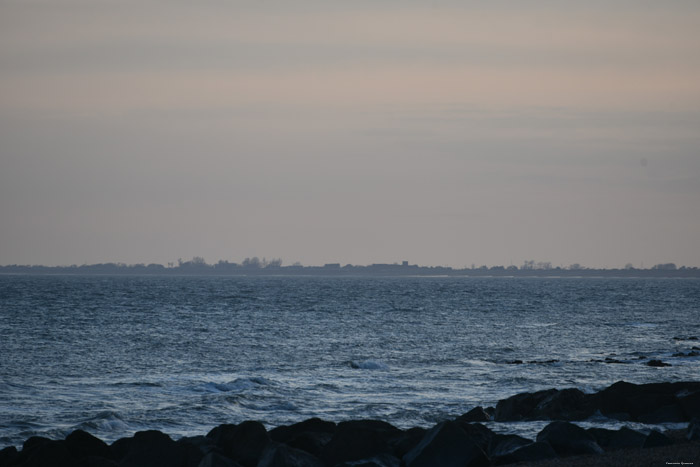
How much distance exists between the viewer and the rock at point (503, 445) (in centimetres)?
1583

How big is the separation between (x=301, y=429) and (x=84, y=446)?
4619 mm

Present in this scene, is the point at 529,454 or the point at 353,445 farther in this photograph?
the point at 353,445

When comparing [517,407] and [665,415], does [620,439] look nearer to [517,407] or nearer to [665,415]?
[665,415]

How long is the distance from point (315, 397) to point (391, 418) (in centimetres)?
524

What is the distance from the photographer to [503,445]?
53.2 feet

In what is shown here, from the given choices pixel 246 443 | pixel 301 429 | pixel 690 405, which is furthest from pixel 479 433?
pixel 690 405

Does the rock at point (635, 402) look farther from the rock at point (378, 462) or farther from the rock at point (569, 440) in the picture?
the rock at point (378, 462)

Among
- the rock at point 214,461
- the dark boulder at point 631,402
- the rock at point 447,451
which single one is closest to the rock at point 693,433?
the dark boulder at point 631,402

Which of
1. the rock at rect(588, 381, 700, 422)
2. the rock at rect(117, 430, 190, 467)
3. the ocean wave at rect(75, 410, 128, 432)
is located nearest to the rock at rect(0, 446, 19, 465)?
the rock at rect(117, 430, 190, 467)

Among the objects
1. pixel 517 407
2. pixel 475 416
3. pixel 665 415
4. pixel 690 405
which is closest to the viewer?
pixel 690 405

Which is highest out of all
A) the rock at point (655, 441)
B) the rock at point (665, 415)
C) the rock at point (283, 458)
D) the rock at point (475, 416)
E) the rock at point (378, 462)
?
the rock at point (655, 441)

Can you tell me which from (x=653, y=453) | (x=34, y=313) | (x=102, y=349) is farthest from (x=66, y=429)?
(x=34, y=313)

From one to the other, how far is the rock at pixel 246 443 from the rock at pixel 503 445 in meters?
4.39

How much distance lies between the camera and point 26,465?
51.4 feet
